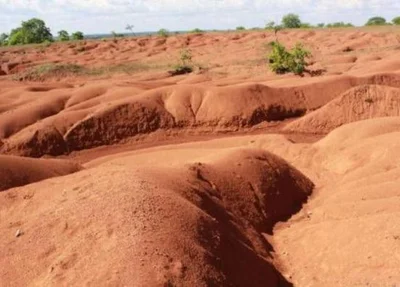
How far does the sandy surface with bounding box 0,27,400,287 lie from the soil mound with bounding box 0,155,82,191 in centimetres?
6

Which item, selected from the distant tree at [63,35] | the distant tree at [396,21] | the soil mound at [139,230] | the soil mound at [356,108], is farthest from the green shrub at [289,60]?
the distant tree at [63,35]

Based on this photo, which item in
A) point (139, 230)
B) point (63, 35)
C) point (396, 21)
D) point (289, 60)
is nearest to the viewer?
point (139, 230)

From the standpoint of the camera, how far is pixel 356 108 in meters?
23.6

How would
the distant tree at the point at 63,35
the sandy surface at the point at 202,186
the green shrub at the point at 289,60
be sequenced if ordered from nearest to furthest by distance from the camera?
the sandy surface at the point at 202,186
the green shrub at the point at 289,60
the distant tree at the point at 63,35

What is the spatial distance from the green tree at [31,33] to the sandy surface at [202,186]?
Result: 4732 cm

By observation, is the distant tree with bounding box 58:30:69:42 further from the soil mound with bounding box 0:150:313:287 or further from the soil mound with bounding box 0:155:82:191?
the soil mound with bounding box 0:150:313:287

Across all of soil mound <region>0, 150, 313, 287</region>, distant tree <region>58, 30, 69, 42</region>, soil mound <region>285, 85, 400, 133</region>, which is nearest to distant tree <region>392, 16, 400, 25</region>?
distant tree <region>58, 30, 69, 42</region>

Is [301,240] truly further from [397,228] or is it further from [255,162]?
[255,162]

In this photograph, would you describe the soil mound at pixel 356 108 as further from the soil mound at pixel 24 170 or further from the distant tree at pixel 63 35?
the distant tree at pixel 63 35

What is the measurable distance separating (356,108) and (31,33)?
214ft

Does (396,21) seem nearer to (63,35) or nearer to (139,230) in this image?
(63,35)

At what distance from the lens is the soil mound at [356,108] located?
76.7 feet

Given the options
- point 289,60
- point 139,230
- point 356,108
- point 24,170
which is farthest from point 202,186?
point 289,60

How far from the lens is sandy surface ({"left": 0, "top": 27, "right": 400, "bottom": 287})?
331 inches
